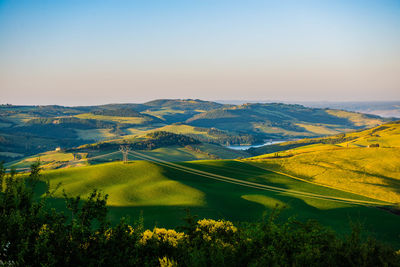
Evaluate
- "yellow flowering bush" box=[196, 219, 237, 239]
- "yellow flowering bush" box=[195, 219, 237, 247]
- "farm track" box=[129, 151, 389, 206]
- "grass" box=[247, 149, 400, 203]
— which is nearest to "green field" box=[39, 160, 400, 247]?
"farm track" box=[129, 151, 389, 206]

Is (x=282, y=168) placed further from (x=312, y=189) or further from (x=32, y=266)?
(x=32, y=266)

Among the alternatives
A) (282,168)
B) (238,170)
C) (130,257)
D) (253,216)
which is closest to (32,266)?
(130,257)

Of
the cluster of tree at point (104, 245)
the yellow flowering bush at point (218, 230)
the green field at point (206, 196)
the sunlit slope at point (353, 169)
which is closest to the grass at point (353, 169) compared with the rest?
the sunlit slope at point (353, 169)

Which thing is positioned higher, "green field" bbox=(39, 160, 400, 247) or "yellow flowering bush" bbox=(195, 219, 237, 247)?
"yellow flowering bush" bbox=(195, 219, 237, 247)

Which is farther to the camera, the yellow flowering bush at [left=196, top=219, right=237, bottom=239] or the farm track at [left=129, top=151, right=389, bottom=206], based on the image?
the farm track at [left=129, top=151, right=389, bottom=206]

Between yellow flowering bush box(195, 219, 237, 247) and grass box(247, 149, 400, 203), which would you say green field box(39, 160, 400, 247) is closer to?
grass box(247, 149, 400, 203)

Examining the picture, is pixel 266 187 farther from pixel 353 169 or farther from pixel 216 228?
pixel 216 228
